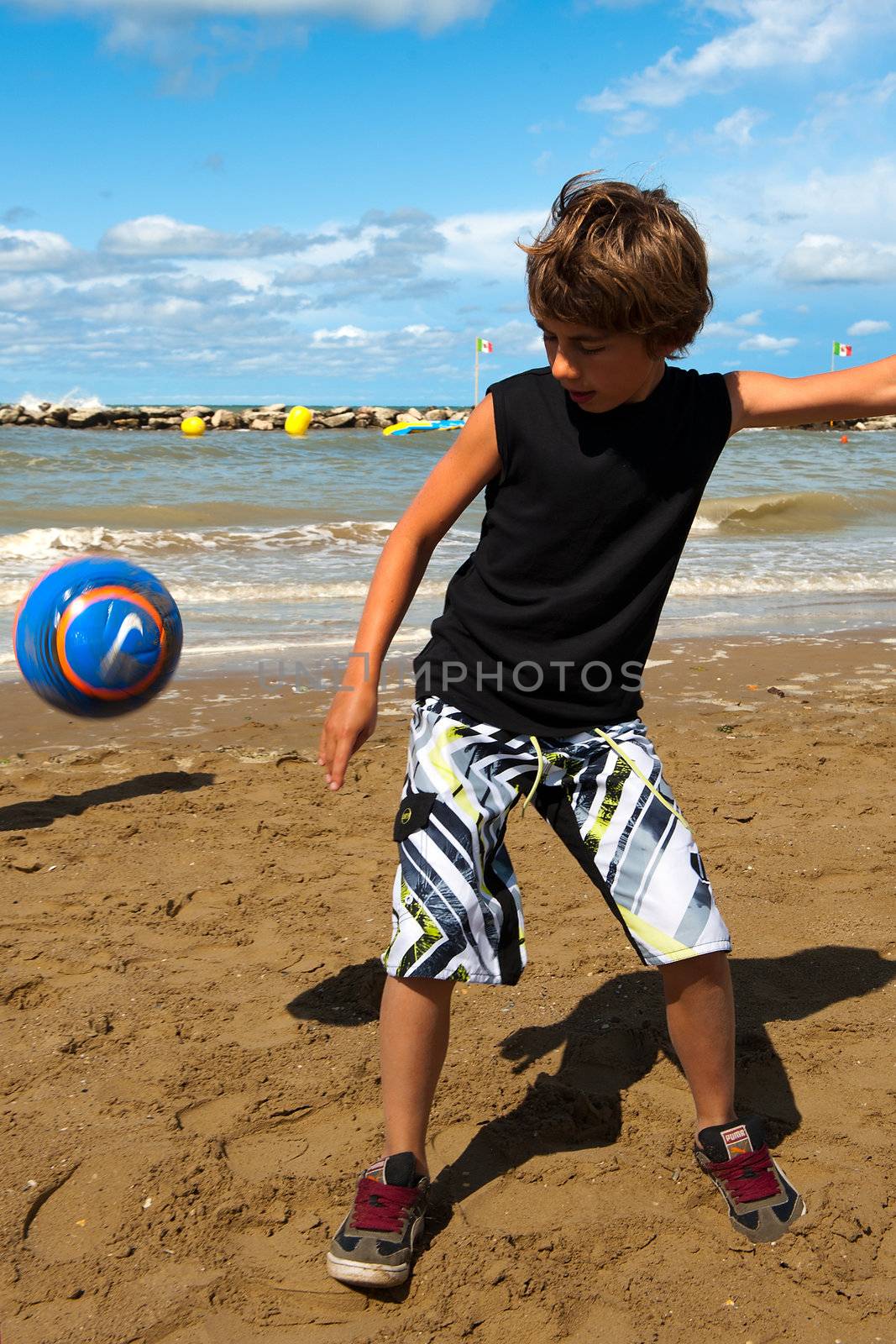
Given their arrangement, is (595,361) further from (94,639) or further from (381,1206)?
(94,639)

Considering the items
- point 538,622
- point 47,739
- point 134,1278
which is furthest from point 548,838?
point 47,739

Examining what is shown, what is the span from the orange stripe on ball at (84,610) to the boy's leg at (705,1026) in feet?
6.20

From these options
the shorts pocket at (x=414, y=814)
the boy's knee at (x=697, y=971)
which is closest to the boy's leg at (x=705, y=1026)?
the boy's knee at (x=697, y=971)

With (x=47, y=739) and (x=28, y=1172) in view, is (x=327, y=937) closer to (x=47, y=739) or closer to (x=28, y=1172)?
(x=28, y=1172)

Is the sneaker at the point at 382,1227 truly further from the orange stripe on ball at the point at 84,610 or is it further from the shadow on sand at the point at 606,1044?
the orange stripe on ball at the point at 84,610

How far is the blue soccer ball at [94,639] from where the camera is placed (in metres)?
3.38

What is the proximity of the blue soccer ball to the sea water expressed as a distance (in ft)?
11.2

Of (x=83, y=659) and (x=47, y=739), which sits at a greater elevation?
(x=83, y=659)

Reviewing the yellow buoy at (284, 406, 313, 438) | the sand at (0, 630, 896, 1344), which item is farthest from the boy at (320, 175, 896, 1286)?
the yellow buoy at (284, 406, 313, 438)

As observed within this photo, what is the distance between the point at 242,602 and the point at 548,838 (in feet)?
18.7

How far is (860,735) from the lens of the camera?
5.43 m

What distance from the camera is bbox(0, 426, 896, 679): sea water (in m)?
8.42

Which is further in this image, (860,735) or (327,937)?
(860,735)

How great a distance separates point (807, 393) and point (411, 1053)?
4.93ft
